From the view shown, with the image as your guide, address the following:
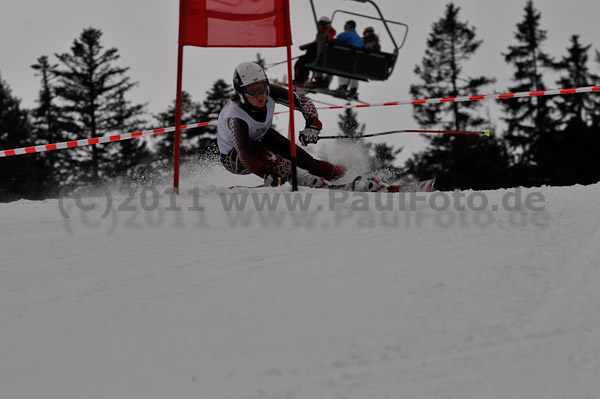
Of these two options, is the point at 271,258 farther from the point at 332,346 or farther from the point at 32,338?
the point at 32,338

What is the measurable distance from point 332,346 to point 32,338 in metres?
1.34

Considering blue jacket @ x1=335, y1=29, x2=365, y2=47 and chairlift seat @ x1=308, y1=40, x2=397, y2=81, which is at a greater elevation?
blue jacket @ x1=335, y1=29, x2=365, y2=47

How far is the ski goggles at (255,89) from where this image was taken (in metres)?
6.06

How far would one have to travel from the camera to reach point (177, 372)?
8.27ft

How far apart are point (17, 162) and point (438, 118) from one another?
62.7ft

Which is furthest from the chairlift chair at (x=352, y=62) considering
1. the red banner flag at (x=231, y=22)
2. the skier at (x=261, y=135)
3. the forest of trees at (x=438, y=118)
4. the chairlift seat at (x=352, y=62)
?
the forest of trees at (x=438, y=118)

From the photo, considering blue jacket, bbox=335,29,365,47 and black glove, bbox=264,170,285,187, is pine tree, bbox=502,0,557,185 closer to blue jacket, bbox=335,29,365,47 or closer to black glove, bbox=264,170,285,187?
blue jacket, bbox=335,29,365,47

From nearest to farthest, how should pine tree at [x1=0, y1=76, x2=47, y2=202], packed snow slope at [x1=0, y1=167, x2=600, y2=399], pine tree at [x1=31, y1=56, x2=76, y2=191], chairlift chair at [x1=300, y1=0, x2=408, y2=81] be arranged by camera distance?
packed snow slope at [x1=0, y1=167, x2=600, y2=399] → chairlift chair at [x1=300, y1=0, x2=408, y2=81] → pine tree at [x1=0, y1=76, x2=47, y2=202] → pine tree at [x1=31, y1=56, x2=76, y2=191]

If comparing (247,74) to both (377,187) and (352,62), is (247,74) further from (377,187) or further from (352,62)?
(352,62)

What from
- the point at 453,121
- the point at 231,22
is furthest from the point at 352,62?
the point at 453,121

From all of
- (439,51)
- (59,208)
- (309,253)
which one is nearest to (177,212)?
(59,208)

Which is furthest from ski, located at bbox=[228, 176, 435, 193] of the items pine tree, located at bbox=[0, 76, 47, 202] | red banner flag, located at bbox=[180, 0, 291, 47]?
pine tree, located at bbox=[0, 76, 47, 202]

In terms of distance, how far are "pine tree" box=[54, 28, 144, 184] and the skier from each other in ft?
78.3

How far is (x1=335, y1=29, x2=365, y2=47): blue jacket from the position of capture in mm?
12102
